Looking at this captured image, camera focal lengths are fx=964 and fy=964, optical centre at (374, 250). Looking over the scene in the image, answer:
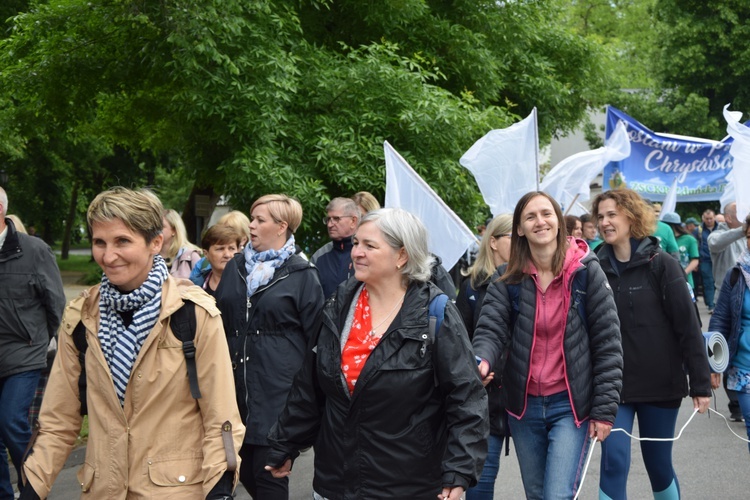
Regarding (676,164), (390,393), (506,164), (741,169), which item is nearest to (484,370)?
(390,393)

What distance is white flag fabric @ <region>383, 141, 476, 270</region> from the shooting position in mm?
6699

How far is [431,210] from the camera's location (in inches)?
272

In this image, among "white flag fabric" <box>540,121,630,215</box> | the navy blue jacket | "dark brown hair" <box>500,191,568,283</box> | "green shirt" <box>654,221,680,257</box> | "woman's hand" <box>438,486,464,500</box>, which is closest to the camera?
"woman's hand" <box>438,486,464,500</box>

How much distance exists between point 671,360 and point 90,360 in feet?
10.5

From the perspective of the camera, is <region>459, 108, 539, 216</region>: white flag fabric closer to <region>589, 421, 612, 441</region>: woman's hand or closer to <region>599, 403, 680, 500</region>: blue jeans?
<region>599, 403, 680, 500</region>: blue jeans

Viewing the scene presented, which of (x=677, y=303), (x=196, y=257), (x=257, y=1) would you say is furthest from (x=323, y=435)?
(x=257, y=1)

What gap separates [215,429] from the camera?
3.34 metres

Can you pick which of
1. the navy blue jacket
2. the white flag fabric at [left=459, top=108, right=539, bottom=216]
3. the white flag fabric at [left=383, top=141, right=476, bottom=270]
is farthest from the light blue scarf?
the navy blue jacket

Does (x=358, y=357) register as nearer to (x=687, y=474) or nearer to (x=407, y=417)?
(x=407, y=417)

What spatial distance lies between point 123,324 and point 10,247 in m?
2.81

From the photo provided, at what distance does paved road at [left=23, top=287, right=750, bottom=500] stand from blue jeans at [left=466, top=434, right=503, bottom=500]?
1.67 m

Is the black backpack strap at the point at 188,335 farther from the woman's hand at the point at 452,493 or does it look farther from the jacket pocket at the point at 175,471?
the woman's hand at the point at 452,493

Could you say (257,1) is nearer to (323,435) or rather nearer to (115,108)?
(115,108)

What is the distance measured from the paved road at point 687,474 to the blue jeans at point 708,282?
9.72 m
